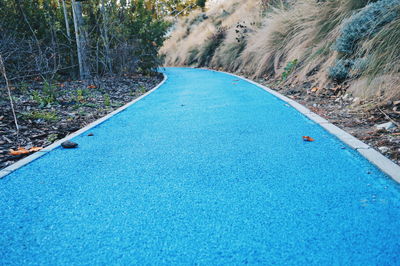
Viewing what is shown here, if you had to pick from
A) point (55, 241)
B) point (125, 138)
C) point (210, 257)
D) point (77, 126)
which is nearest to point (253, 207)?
point (210, 257)

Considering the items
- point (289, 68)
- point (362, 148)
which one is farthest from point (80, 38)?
point (362, 148)

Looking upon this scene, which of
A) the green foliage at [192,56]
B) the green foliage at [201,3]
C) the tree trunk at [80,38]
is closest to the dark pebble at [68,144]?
the tree trunk at [80,38]

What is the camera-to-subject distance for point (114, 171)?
2.65 m

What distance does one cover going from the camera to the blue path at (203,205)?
1.54 meters

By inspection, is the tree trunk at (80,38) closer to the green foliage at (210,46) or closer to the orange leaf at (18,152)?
the orange leaf at (18,152)

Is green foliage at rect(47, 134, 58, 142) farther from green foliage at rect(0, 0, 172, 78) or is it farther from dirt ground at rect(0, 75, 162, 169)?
green foliage at rect(0, 0, 172, 78)

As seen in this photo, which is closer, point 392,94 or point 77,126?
point 392,94

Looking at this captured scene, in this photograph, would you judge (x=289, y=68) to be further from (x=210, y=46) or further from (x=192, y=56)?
(x=192, y=56)

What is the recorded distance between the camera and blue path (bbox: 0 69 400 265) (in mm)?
1540

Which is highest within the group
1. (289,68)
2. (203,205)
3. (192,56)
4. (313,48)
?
(313,48)

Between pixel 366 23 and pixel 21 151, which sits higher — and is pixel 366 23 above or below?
above

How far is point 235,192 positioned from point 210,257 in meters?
0.71

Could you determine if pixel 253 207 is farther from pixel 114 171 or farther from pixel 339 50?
pixel 339 50

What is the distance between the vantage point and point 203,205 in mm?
1984
